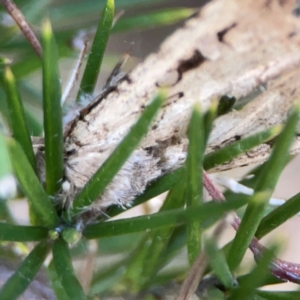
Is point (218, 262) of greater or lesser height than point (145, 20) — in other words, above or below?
below

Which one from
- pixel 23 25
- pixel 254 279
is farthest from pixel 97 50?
pixel 254 279

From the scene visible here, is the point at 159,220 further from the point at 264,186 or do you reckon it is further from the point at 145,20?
the point at 145,20

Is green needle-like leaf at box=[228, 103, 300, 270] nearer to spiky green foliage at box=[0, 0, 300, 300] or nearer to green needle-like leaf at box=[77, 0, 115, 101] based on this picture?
spiky green foliage at box=[0, 0, 300, 300]

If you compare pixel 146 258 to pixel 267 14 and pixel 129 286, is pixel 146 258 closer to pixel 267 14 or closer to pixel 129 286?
pixel 129 286

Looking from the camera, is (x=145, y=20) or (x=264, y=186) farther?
(x=145, y=20)

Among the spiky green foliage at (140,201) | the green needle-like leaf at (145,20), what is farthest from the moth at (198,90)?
the green needle-like leaf at (145,20)

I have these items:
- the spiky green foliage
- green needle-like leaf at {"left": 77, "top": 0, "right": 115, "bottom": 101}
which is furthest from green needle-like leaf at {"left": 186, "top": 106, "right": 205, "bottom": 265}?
green needle-like leaf at {"left": 77, "top": 0, "right": 115, "bottom": 101}
